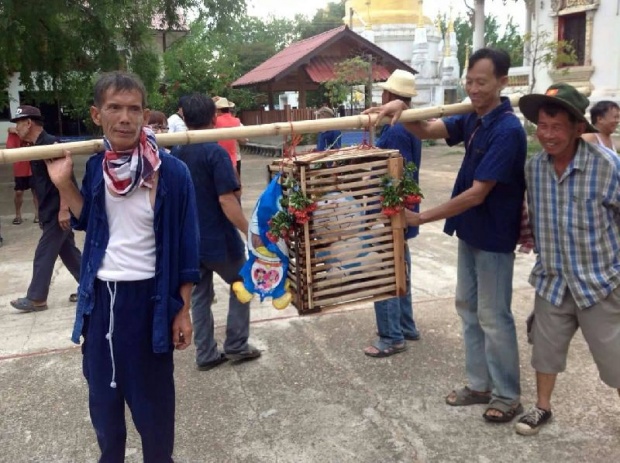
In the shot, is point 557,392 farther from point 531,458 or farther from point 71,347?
point 71,347

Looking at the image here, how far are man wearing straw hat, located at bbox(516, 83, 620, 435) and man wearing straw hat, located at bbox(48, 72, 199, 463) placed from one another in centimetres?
165

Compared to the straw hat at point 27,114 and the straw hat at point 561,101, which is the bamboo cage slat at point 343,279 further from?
the straw hat at point 27,114

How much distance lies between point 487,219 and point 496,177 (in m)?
0.27

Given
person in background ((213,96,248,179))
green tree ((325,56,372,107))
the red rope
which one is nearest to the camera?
the red rope

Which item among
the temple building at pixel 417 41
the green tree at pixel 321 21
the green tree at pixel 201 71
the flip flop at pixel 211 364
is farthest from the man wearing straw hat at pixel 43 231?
the green tree at pixel 321 21

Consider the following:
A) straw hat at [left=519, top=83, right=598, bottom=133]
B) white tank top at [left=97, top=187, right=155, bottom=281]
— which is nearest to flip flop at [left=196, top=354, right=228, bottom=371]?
white tank top at [left=97, top=187, right=155, bottom=281]

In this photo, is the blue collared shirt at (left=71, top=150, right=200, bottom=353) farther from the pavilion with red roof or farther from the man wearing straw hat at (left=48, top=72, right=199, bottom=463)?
the pavilion with red roof

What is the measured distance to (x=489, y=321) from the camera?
10.2ft

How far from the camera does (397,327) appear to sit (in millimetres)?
3975

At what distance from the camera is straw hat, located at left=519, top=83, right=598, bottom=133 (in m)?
2.71

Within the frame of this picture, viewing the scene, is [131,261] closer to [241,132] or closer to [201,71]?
[241,132]

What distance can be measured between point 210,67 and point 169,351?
22.9 m

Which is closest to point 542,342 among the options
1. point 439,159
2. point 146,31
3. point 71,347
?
point 71,347

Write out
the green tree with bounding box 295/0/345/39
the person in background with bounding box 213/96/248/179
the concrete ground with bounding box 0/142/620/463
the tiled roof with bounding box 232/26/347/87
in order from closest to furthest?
1. the concrete ground with bounding box 0/142/620/463
2. the person in background with bounding box 213/96/248/179
3. the tiled roof with bounding box 232/26/347/87
4. the green tree with bounding box 295/0/345/39
